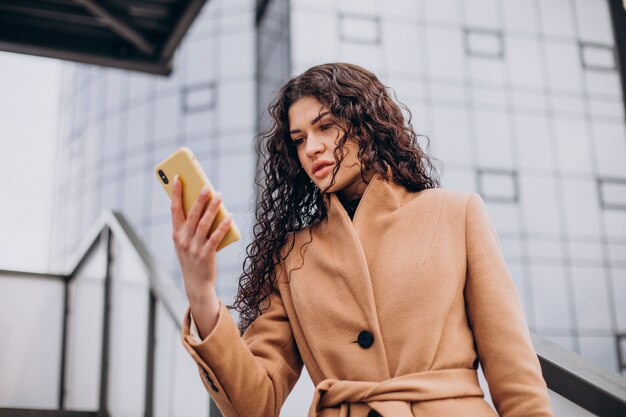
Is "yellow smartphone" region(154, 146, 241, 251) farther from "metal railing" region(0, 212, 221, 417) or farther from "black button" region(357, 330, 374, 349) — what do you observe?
"metal railing" region(0, 212, 221, 417)

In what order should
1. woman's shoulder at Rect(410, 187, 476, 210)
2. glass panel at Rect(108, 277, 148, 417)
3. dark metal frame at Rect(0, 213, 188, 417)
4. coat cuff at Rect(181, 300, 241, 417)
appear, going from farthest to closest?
glass panel at Rect(108, 277, 148, 417), dark metal frame at Rect(0, 213, 188, 417), woman's shoulder at Rect(410, 187, 476, 210), coat cuff at Rect(181, 300, 241, 417)

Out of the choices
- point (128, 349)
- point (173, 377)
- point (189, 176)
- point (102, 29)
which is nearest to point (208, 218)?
point (189, 176)

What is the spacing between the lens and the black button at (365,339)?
78.9 inches

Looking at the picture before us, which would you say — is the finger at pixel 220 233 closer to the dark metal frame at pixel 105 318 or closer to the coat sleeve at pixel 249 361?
the coat sleeve at pixel 249 361

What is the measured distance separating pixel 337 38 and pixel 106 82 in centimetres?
960

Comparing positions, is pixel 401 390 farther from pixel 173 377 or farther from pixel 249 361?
pixel 173 377

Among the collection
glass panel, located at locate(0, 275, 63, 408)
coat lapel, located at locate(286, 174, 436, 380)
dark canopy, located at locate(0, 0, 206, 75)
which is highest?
dark canopy, located at locate(0, 0, 206, 75)

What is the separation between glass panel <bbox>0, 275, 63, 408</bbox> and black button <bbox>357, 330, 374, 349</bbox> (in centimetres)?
497

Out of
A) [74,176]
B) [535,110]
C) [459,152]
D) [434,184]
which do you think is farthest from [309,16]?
[434,184]

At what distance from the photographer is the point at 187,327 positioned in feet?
6.77

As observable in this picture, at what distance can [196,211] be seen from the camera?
73.8 inches

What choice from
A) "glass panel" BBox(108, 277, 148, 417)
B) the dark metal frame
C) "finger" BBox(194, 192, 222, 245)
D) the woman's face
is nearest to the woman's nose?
the woman's face

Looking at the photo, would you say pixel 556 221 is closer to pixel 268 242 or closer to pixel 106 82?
pixel 106 82

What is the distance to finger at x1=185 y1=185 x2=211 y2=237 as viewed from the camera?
186cm
